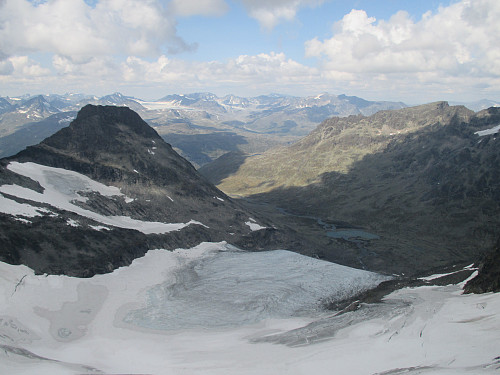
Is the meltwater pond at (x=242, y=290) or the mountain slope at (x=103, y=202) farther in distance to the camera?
the mountain slope at (x=103, y=202)

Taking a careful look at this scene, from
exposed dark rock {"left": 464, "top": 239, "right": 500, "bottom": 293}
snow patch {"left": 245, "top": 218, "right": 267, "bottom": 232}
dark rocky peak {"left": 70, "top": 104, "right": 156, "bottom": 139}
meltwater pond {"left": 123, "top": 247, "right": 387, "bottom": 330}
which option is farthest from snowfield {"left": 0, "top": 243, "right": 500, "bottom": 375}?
dark rocky peak {"left": 70, "top": 104, "right": 156, "bottom": 139}

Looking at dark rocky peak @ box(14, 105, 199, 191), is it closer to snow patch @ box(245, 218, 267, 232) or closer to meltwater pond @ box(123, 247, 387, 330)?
snow patch @ box(245, 218, 267, 232)

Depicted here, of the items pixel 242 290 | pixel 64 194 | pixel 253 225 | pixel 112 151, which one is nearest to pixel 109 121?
pixel 112 151

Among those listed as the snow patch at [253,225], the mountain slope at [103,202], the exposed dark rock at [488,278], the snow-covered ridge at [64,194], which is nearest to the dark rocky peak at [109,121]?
the mountain slope at [103,202]

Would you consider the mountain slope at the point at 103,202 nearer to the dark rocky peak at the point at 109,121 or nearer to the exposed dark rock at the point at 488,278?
the dark rocky peak at the point at 109,121

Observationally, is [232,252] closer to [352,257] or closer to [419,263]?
[352,257]

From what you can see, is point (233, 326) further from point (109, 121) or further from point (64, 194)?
point (109, 121)

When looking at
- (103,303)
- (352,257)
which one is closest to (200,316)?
(103,303)
